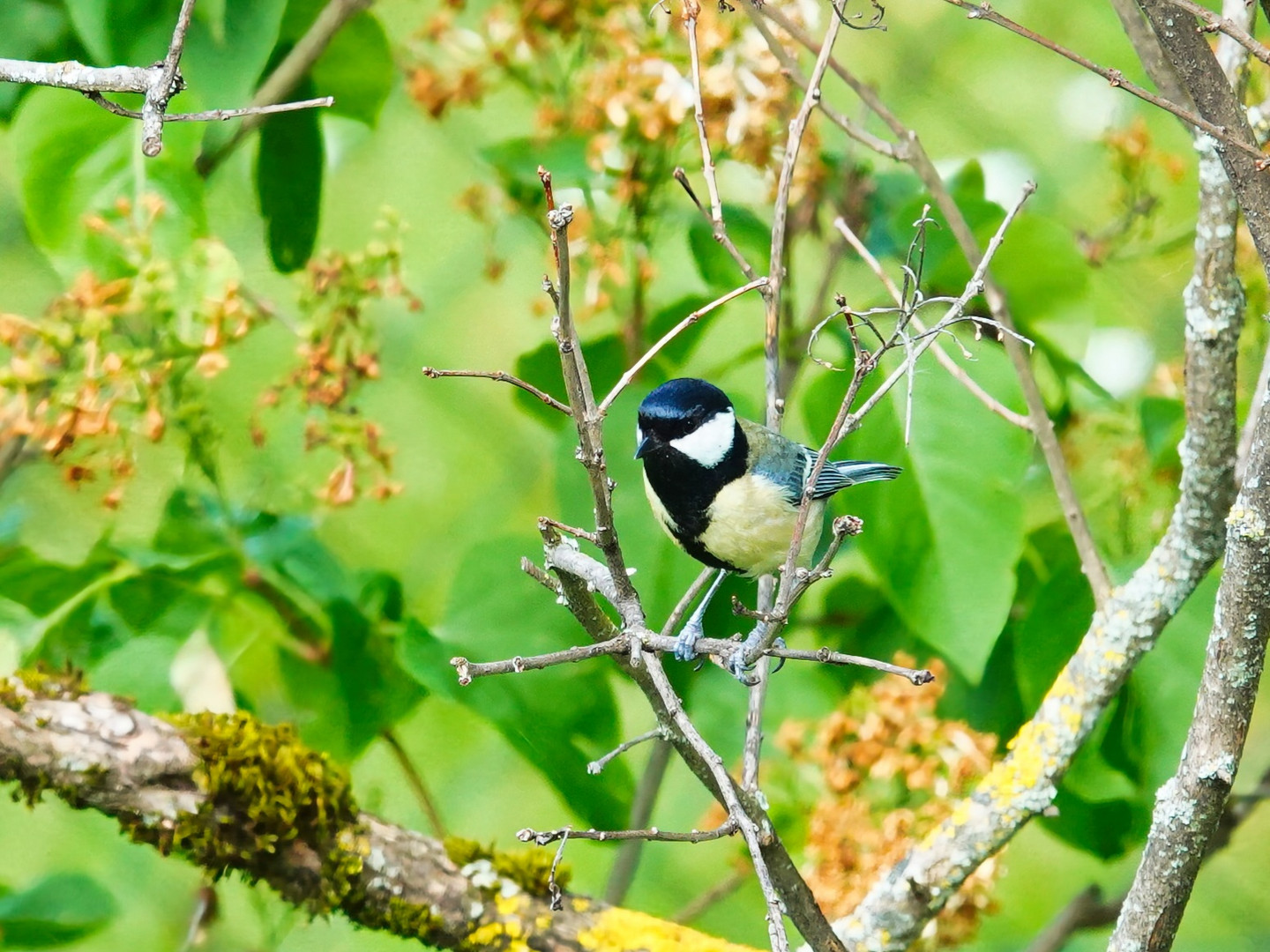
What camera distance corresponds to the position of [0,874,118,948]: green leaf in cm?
127

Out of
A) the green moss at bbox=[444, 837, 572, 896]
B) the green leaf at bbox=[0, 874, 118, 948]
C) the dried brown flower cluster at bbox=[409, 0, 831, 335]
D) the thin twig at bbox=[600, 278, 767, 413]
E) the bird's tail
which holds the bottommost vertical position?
the green leaf at bbox=[0, 874, 118, 948]

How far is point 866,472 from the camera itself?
116 centimetres

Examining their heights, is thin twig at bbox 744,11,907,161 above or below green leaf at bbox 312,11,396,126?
below

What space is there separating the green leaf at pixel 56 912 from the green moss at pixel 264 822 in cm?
42

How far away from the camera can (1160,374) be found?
56.3 inches

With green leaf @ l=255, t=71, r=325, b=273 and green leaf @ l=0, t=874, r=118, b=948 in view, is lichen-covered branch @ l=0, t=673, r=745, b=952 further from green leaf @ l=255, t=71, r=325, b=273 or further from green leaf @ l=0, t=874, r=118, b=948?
green leaf @ l=255, t=71, r=325, b=273

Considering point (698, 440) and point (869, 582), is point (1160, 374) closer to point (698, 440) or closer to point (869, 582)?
point (869, 582)

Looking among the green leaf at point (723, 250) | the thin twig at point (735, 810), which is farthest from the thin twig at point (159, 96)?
the green leaf at point (723, 250)

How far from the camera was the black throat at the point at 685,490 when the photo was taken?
3.73ft

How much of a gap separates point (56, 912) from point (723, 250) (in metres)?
1.00

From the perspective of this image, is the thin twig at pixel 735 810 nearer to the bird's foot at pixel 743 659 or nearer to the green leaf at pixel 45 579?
the bird's foot at pixel 743 659

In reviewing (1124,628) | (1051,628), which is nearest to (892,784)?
(1051,628)

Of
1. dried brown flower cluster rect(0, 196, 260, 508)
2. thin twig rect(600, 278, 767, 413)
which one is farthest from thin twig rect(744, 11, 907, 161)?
dried brown flower cluster rect(0, 196, 260, 508)

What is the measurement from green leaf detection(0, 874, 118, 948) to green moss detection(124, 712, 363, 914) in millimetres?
420
